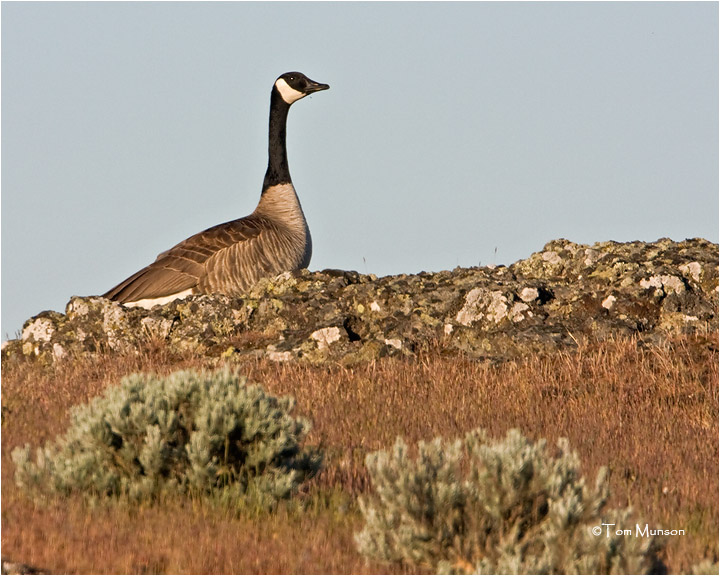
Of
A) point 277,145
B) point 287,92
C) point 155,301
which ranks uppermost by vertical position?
point 287,92

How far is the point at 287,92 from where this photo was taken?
19734 mm

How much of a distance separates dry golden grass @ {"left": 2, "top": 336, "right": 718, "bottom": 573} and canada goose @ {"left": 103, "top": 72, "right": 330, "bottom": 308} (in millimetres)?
2992

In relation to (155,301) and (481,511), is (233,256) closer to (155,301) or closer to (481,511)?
(155,301)

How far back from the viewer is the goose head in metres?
19.5

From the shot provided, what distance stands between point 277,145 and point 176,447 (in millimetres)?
13407

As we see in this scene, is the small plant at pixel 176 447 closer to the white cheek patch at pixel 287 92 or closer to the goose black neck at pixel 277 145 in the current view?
the goose black neck at pixel 277 145

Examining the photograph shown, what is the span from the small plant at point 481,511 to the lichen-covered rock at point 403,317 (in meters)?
7.12

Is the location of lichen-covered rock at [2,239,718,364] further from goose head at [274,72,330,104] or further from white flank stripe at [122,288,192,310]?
goose head at [274,72,330,104]

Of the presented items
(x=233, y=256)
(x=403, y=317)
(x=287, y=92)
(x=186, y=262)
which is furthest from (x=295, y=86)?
(x=403, y=317)

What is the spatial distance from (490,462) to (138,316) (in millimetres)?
9948

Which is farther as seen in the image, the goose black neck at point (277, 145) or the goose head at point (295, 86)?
the goose head at point (295, 86)

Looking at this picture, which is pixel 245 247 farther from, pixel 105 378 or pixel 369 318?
pixel 105 378

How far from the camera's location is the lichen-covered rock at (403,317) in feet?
42.8

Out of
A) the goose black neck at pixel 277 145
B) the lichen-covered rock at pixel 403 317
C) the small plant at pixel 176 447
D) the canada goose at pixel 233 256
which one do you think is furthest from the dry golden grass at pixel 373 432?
the goose black neck at pixel 277 145
